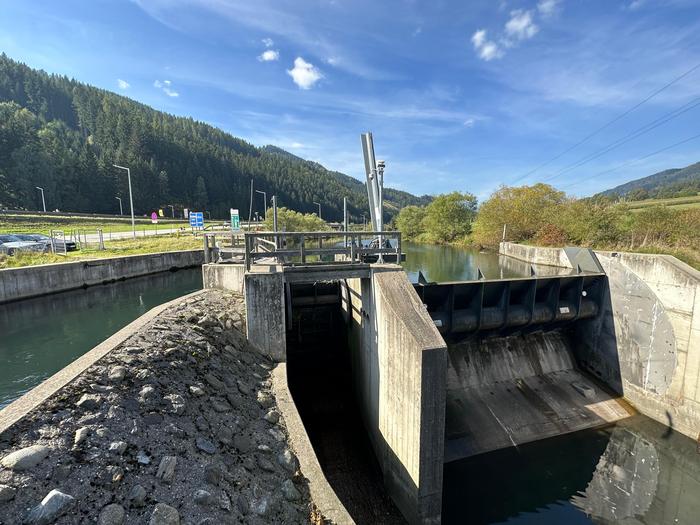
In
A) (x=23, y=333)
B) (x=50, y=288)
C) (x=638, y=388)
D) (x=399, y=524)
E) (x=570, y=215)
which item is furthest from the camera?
(x=570, y=215)

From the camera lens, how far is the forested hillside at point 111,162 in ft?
222

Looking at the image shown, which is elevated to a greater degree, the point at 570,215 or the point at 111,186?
the point at 111,186

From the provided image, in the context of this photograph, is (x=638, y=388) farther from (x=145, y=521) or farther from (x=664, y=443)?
(x=145, y=521)

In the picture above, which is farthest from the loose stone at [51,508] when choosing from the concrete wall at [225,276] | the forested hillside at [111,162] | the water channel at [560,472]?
the forested hillside at [111,162]

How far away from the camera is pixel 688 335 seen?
1034 centimetres

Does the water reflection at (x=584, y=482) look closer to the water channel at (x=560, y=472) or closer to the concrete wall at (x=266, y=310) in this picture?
the water channel at (x=560, y=472)

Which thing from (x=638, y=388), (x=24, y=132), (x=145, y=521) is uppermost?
(x=24, y=132)

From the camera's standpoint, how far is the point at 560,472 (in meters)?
9.29

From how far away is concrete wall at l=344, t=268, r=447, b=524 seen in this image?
6363 millimetres

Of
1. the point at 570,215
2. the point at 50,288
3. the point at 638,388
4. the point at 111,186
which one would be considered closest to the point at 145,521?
the point at 638,388

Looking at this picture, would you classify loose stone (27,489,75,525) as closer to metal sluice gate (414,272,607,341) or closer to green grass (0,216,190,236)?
metal sluice gate (414,272,607,341)

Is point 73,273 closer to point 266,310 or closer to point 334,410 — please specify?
point 266,310

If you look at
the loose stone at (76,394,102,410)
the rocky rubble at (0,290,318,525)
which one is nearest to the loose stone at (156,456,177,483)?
the rocky rubble at (0,290,318,525)

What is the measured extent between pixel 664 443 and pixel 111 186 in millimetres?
98755
